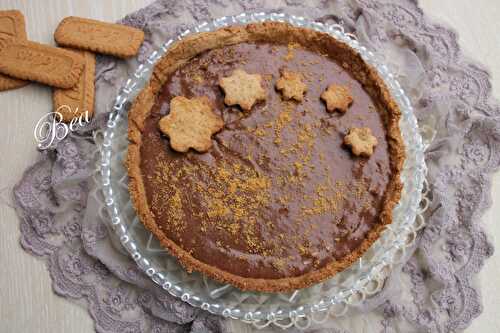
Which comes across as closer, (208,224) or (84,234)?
(208,224)

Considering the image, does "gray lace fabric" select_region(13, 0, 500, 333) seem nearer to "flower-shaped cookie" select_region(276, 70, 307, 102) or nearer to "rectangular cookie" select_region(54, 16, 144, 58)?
"rectangular cookie" select_region(54, 16, 144, 58)

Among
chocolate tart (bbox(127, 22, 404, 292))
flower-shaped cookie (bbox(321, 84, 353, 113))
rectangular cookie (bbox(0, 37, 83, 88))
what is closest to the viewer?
chocolate tart (bbox(127, 22, 404, 292))

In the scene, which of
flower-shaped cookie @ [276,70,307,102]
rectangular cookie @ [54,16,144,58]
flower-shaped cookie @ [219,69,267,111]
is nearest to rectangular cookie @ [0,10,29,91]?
rectangular cookie @ [54,16,144,58]

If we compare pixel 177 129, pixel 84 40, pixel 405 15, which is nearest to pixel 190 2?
pixel 84 40

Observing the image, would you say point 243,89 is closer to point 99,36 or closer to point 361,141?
point 361,141

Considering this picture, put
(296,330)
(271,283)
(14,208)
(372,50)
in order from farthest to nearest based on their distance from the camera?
1. (372,50)
2. (14,208)
3. (296,330)
4. (271,283)

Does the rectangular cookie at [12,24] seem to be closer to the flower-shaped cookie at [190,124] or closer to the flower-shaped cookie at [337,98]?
the flower-shaped cookie at [190,124]

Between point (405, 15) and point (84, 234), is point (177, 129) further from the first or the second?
point (405, 15)

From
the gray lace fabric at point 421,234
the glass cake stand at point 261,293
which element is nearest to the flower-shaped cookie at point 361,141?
the glass cake stand at point 261,293
